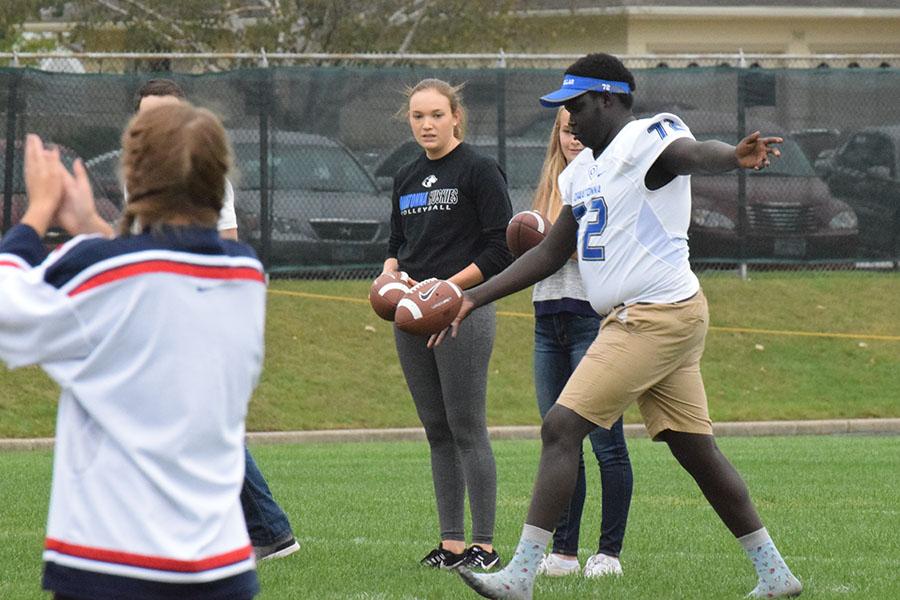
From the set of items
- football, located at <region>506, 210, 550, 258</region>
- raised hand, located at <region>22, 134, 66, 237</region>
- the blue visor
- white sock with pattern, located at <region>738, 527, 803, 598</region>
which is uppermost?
the blue visor

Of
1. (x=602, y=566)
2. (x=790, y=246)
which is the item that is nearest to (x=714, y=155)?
(x=602, y=566)

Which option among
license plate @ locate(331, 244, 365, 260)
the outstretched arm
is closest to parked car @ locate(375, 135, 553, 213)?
license plate @ locate(331, 244, 365, 260)

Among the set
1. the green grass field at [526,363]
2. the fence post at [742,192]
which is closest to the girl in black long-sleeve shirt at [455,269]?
the green grass field at [526,363]

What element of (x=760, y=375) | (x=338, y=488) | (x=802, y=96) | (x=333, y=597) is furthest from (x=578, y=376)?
(x=802, y=96)

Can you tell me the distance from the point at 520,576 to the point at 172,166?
2.89 metres

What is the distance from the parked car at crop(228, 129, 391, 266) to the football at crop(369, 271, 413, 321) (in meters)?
11.1

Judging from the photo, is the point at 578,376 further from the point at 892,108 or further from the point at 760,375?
the point at 892,108

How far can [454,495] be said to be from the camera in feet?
23.8

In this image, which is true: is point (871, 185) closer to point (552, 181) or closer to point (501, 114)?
point (501, 114)

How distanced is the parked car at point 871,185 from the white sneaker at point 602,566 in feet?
43.7

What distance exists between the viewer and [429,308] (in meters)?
6.27

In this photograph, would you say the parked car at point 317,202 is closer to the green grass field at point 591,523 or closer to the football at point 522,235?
the green grass field at point 591,523

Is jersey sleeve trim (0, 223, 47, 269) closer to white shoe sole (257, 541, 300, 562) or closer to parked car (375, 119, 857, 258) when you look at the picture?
white shoe sole (257, 541, 300, 562)

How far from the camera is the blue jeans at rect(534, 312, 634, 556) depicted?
274 inches
